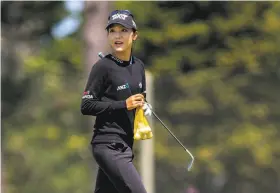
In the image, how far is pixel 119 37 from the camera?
14.2 feet

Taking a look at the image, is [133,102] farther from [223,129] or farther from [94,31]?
[94,31]

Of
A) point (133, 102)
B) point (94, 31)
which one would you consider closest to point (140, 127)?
point (133, 102)

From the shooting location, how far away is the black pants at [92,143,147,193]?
14.0 ft

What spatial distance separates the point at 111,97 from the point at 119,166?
44 centimetres

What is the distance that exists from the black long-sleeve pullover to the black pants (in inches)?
2.1

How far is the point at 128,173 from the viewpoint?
427 centimetres

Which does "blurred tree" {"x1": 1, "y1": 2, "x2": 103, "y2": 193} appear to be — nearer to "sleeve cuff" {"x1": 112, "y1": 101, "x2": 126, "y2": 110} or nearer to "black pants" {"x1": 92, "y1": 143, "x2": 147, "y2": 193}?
"black pants" {"x1": 92, "y1": 143, "x2": 147, "y2": 193}

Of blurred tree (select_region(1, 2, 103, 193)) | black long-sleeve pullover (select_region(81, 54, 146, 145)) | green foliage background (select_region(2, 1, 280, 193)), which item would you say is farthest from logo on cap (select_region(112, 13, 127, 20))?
blurred tree (select_region(1, 2, 103, 193))

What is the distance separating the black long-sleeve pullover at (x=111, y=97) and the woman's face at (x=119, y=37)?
0.08 m

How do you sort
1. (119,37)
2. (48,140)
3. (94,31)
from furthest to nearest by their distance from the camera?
(48,140) → (94,31) → (119,37)

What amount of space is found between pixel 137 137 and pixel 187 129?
574 centimetres

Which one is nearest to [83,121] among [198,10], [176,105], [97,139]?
[176,105]

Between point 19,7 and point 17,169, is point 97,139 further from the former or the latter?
point 19,7

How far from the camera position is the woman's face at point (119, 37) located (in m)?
4.35
